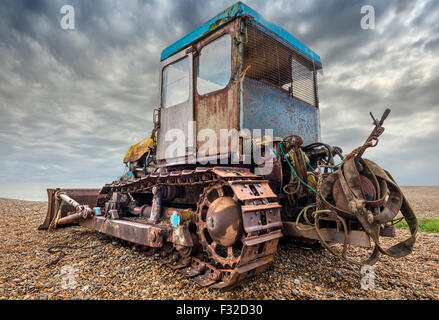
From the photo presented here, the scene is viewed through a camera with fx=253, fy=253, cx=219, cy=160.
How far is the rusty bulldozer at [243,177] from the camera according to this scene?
2801 mm

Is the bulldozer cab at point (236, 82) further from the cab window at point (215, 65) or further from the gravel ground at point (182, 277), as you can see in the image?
the gravel ground at point (182, 277)

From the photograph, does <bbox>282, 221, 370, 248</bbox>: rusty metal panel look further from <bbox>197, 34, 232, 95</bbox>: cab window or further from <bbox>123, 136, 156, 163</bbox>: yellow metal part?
<bbox>123, 136, 156, 163</bbox>: yellow metal part

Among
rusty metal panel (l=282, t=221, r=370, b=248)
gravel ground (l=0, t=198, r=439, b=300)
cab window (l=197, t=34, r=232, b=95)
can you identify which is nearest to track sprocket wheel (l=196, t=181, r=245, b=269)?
gravel ground (l=0, t=198, r=439, b=300)

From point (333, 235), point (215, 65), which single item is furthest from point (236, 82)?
point (333, 235)

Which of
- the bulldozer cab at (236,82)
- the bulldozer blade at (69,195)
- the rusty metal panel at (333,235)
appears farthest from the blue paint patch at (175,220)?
the bulldozer blade at (69,195)

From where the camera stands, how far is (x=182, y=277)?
3.31 m

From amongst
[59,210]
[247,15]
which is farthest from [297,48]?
[59,210]

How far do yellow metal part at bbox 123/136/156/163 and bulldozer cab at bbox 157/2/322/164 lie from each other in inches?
38.5

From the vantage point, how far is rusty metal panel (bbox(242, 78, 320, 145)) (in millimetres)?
3913

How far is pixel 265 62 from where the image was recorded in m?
4.38

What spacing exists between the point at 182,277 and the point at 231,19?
3710 mm

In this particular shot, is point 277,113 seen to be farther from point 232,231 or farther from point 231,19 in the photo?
point 232,231

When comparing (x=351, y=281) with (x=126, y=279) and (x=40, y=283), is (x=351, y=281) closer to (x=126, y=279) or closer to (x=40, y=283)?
(x=126, y=279)
